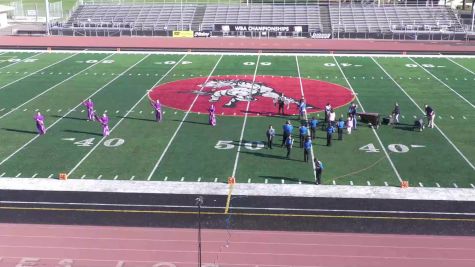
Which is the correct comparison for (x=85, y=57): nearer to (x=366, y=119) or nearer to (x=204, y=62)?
(x=204, y=62)

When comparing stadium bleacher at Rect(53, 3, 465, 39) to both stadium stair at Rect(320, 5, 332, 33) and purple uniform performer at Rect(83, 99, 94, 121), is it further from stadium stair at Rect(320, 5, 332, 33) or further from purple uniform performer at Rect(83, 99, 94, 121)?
purple uniform performer at Rect(83, 99, 94, 121)

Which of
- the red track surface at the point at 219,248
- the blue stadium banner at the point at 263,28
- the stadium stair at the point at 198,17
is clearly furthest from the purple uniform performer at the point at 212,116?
the stadium stair at the point at 198,17

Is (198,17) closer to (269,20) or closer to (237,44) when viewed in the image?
(269,20)

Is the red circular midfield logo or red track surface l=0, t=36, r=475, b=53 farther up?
red track surface l=0, t=36, r=475, b=53

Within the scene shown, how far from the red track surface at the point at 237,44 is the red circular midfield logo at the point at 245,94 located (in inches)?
613

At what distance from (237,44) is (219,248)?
41490 millimetres

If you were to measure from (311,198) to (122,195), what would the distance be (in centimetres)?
632

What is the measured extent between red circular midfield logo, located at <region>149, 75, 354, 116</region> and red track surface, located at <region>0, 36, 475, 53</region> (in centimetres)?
1557

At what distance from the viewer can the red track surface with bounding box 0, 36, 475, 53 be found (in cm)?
5247

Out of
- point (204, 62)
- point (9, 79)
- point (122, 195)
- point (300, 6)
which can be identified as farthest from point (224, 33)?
point (122, 195)

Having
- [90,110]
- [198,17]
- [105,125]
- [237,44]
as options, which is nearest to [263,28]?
[237,44]

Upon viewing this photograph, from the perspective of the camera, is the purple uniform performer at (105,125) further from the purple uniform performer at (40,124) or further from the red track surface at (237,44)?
the red track surface at (237,44)

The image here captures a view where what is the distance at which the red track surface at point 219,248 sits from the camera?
15094 millimetres

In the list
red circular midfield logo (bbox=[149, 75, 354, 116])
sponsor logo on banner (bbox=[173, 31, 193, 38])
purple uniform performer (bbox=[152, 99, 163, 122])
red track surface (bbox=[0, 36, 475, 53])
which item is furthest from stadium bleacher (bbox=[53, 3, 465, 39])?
purple uniform performer (bbox=[152, 99, 163, 122])
